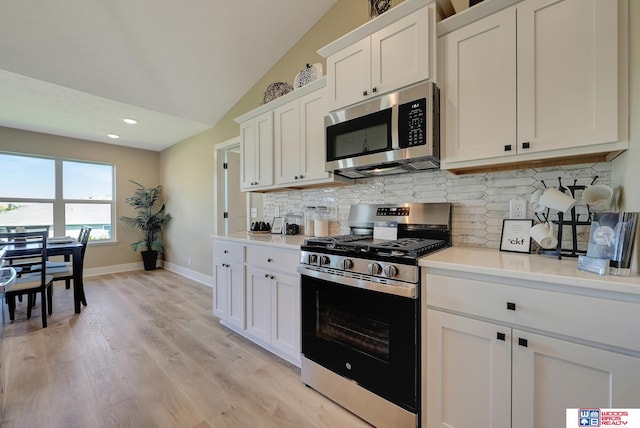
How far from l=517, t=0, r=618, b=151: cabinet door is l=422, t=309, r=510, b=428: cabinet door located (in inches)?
37.9

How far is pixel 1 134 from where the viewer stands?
4.21 meters

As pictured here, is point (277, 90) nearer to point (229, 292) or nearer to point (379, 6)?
point (379, 6)

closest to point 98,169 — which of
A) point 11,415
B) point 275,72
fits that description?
point 275,72

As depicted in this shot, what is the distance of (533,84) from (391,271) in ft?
3.91

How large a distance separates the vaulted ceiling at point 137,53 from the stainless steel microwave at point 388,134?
5.29ft

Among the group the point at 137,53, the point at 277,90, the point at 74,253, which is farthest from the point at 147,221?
Result: the point at 277,90

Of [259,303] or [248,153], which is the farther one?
[248,153]

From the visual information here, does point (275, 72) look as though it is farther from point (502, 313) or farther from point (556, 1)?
point (502, 313)

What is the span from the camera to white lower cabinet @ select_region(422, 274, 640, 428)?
968 mm

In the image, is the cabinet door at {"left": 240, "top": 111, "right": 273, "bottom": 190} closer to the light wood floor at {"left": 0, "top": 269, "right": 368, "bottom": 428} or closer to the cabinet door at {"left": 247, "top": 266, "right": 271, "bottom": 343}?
the cabinet door at {"left": 247, "top": 266, "right": 271, "bottom": 343}

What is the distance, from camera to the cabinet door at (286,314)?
2.00 metres

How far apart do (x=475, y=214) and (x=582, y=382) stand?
999mm

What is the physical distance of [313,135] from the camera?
2.36 m

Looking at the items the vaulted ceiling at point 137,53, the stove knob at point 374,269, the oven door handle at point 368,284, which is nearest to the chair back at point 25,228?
the vaulted ceiling at point 137,53
